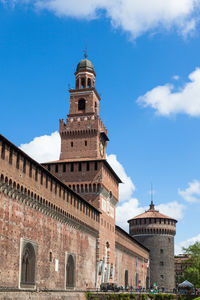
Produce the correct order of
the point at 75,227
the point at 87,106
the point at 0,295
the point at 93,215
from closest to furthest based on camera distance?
the point at 0,295
the point at 75,227
the point at 93,215
the point at 87,106

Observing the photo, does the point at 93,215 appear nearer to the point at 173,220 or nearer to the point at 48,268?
the point at 48,268

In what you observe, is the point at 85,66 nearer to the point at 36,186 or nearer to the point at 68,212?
the point at 68,212

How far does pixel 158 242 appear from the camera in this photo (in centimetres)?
7938

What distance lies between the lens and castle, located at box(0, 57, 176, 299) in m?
25.0

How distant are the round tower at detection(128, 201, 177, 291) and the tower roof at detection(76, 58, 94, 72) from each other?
35708 mm

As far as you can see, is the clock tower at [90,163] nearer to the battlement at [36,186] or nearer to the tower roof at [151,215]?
the battlement at [36,186]

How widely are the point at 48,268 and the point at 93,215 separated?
12912 millimetres

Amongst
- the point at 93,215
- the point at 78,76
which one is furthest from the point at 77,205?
the point at 78,76

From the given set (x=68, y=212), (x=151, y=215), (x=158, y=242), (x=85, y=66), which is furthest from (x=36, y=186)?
(x=158, y=242)

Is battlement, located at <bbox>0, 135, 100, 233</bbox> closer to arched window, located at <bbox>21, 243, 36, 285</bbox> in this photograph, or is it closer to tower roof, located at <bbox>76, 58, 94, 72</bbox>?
arched window, located at <bbox>21, 243, 36, 285</bbox>

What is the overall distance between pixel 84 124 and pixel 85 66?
8.32 metres

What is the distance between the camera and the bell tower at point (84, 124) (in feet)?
167

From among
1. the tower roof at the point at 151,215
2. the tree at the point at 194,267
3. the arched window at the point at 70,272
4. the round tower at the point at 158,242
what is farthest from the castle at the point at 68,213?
the tree at the point at 194,267

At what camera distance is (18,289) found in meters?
24.9
